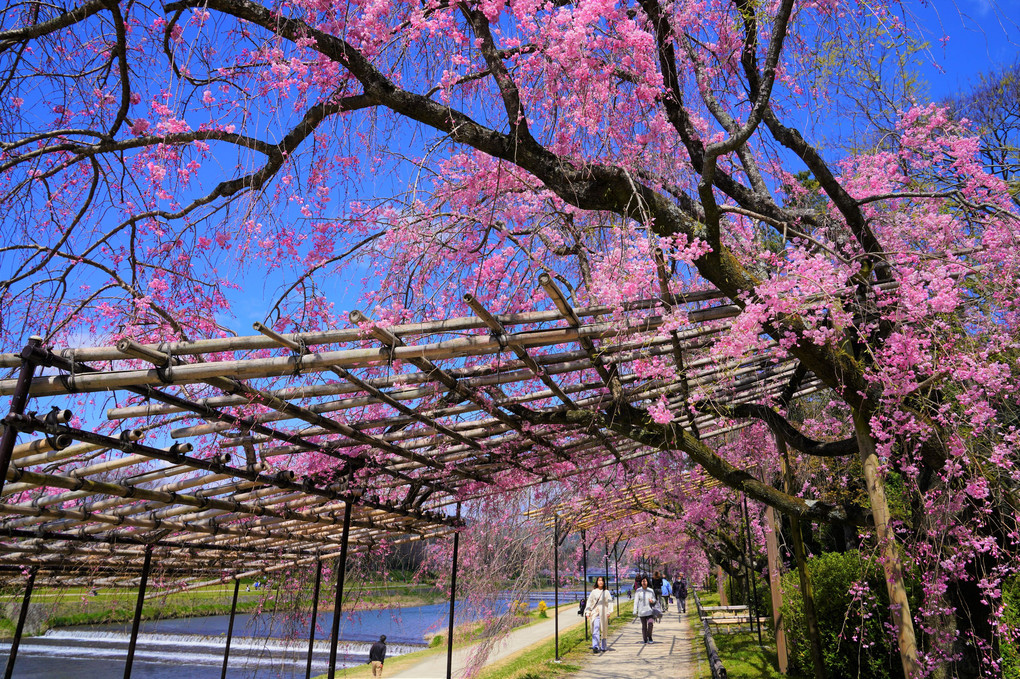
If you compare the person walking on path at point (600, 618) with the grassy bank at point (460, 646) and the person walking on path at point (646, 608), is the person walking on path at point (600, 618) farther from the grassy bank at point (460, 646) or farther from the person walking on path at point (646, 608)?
the person walking on path at point (646, 608)

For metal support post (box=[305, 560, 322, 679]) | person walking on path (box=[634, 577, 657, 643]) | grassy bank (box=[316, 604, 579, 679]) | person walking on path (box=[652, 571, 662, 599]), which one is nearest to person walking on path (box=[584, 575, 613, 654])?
grassy bank (box=[316, 604, 579, 679])

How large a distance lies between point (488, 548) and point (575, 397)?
602cm

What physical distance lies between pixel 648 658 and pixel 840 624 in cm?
493

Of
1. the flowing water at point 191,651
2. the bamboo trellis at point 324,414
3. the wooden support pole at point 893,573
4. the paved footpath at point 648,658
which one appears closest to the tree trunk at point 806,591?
the bamboo trellis at point 324,414

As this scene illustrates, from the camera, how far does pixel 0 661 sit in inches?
725

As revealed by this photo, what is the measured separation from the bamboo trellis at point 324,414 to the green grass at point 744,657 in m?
3.60

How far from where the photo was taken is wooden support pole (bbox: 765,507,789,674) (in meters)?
8.04

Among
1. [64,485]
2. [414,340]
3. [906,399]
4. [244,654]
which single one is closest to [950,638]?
[906,399]

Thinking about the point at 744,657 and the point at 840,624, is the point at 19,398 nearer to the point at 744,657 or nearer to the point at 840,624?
the point at 840,624

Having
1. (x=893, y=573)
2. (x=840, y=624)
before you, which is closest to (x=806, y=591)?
(x=840, y=624)

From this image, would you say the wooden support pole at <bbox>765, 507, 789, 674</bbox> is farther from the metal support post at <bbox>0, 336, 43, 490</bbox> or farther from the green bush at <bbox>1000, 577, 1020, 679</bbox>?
the metal support post at <bbox>0, 336, 43, 490</bbox>

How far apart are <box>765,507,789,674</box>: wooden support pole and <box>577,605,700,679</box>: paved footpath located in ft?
4.59

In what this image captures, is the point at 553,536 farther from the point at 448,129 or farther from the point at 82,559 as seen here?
the point at 448,129

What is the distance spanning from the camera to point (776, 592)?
8.37 meters
